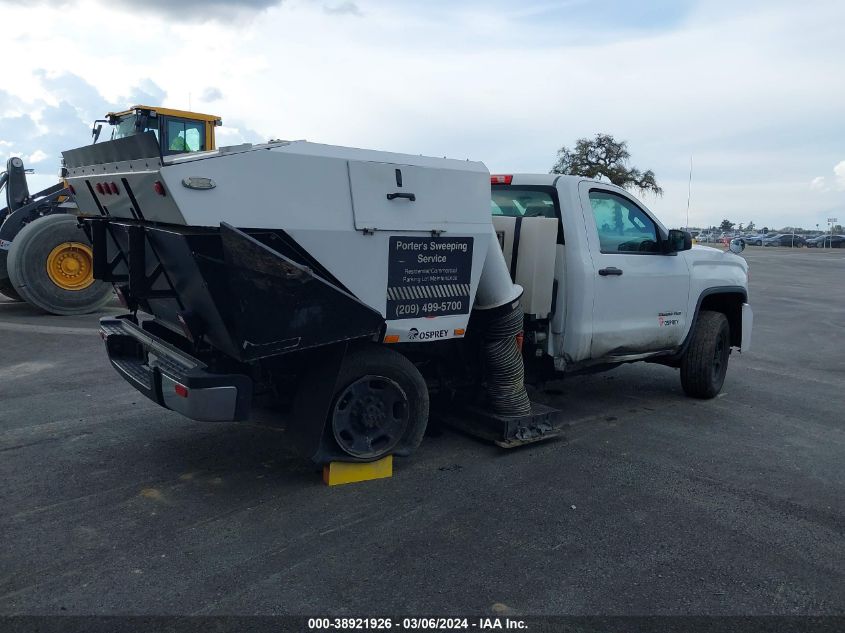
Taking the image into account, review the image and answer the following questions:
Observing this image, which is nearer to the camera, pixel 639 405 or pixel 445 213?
pixel 445 213

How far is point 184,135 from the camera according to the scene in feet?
47.0

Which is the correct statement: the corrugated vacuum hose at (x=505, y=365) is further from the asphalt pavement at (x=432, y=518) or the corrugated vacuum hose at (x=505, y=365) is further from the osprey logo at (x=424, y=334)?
the osprey logo at (x=424, y=334)

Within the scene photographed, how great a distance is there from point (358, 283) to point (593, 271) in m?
2.30

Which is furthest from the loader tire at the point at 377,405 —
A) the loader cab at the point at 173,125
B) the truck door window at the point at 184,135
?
the truck door window at the point at 184,135

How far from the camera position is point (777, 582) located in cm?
356

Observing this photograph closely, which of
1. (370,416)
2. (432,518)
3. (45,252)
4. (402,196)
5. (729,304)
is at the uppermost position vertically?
(402,196)

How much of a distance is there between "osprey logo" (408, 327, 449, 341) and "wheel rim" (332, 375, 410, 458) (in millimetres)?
320

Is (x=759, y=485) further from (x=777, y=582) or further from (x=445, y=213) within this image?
(x=445, y=213)

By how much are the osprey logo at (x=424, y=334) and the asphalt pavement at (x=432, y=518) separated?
0.94m

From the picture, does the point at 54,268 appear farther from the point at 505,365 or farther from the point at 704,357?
the point at 704,357

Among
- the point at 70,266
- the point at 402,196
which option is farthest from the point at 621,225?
the point at 70,266

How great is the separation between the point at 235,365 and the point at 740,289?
17.3 feet

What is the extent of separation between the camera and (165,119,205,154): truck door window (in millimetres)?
14062

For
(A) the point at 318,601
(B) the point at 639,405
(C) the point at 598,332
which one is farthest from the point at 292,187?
(B) the point at 639,405
